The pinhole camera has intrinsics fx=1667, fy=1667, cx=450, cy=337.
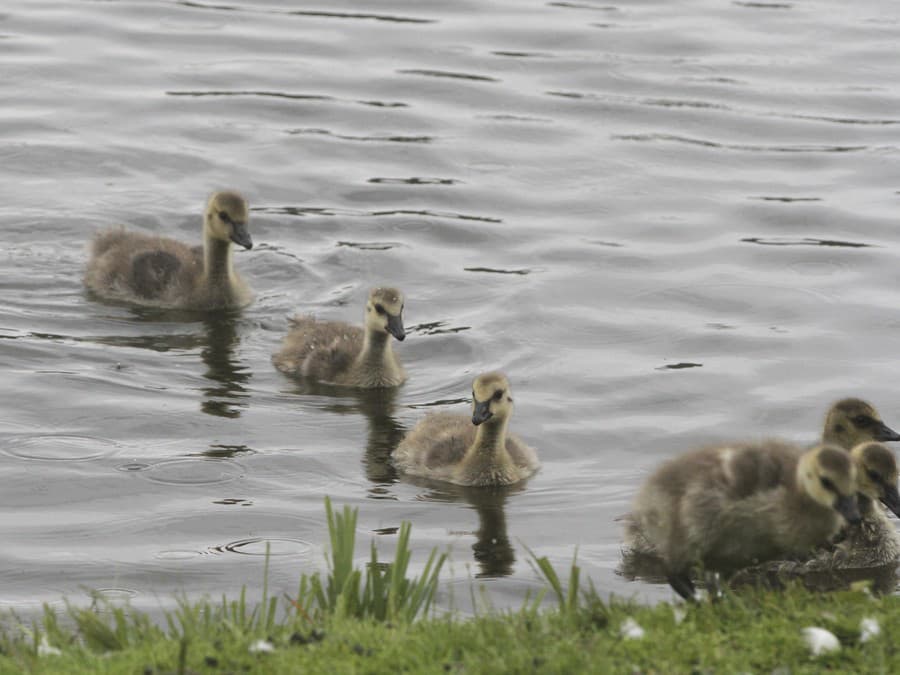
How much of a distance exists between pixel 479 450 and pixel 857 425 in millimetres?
2219

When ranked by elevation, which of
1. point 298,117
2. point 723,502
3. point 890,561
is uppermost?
point 298,117

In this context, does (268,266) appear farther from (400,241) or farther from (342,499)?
(342,499)

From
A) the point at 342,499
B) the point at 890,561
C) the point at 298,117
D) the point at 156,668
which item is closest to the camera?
the point at 156,668

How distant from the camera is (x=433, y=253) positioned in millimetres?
14273

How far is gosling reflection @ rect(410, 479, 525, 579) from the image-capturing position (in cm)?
860

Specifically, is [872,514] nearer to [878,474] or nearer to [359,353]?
[878,474]

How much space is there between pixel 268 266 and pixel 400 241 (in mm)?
1172

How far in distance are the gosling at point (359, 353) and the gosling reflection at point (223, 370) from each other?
1.27 ft

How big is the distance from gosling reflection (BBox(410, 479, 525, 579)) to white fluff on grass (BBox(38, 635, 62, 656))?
2.78 meters

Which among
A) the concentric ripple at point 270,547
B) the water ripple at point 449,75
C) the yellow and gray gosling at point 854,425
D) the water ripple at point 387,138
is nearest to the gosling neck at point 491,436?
the yellow and gray gosling at point 854,425

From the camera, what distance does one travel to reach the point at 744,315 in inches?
503

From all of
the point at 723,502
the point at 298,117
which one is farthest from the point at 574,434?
the point at 298,117

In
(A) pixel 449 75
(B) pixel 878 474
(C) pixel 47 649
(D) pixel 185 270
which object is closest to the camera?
(C) pixel 47 649

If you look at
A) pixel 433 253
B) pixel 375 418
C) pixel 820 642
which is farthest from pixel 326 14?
pixel 820 642
